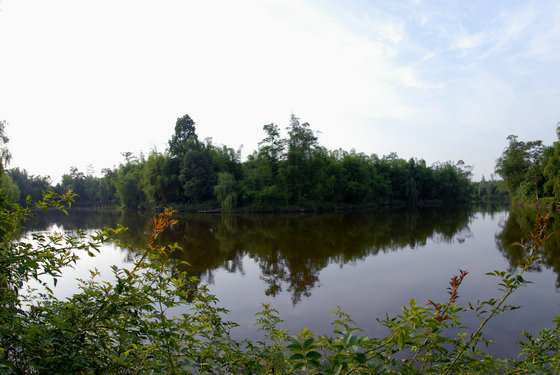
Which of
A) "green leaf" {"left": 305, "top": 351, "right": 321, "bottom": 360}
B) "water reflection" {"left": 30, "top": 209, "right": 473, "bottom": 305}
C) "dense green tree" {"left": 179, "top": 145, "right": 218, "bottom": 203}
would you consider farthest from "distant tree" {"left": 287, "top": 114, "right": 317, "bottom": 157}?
"green leaf" {"left": 305, "top": 351, "right": 321, "bottom": 360}

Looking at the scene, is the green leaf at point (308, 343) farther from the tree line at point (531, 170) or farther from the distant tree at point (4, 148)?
the tree line at point (531, 170)

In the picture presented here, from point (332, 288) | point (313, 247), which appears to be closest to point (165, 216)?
point (332, 288)

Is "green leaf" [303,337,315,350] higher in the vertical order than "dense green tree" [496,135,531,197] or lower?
lower

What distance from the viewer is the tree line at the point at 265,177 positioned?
3719 centimetres

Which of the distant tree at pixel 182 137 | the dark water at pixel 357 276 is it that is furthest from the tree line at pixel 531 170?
the distant tree at pixel 182 137

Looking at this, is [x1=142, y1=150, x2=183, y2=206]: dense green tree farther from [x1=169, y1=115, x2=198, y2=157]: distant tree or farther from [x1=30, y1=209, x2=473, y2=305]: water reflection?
[x1=30, y1=209, x2=473, y2=305]: water reflection

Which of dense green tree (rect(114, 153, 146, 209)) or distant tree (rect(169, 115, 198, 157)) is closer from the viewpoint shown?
distant tree (rect(169, 115, 198, 157))

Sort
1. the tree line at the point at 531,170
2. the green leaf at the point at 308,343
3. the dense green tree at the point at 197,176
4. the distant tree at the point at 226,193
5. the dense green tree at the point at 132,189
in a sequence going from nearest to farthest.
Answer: the green leaf at the point at 308,343
the tree line at the point at 531,170
the distant tree at the point at 226,193
the dense green tree at the point at 197,176
the dense green tree at the point at 132,189

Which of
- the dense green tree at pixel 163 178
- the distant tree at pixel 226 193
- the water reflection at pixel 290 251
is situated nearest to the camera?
the water reflection at pixel 290 251

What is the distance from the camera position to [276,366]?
201cm

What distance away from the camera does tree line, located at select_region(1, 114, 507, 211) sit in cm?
3719

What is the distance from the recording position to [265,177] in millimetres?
38375

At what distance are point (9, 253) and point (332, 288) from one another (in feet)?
20.7

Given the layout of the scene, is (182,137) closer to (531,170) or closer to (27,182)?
(27,182)
